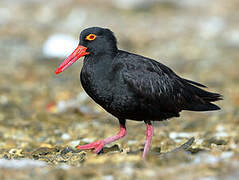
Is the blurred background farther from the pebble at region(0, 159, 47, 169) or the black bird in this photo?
the black bird

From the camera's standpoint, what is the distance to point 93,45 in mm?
6246

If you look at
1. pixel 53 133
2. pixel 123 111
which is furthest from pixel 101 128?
pixel 123 111

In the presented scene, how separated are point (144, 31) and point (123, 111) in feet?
30.1

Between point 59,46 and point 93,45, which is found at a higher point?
point 59,46

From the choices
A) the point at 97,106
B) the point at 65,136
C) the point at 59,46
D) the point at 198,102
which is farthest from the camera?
the point at 59,46

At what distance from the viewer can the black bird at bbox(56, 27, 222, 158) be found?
584 centimetres

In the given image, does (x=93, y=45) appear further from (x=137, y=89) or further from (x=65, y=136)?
(x=65, y=136)

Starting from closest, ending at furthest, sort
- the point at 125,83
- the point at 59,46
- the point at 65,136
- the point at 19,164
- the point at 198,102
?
the point at 19,164 → the point at 125,83 → the point at 198,102 → the point at 65,136 → the point at 59,46

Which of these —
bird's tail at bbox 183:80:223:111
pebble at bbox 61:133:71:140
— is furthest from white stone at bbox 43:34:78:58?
bird's tail at bbox 183:80:223:111

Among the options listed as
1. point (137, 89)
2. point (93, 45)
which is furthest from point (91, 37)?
point (137, 89)

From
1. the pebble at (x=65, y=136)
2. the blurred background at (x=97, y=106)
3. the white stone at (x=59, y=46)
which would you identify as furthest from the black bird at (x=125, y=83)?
the white stone at (x=59, y=46)

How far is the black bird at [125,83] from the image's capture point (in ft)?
19.2

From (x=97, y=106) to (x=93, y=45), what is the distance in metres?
4.05

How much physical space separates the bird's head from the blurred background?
133 cm
